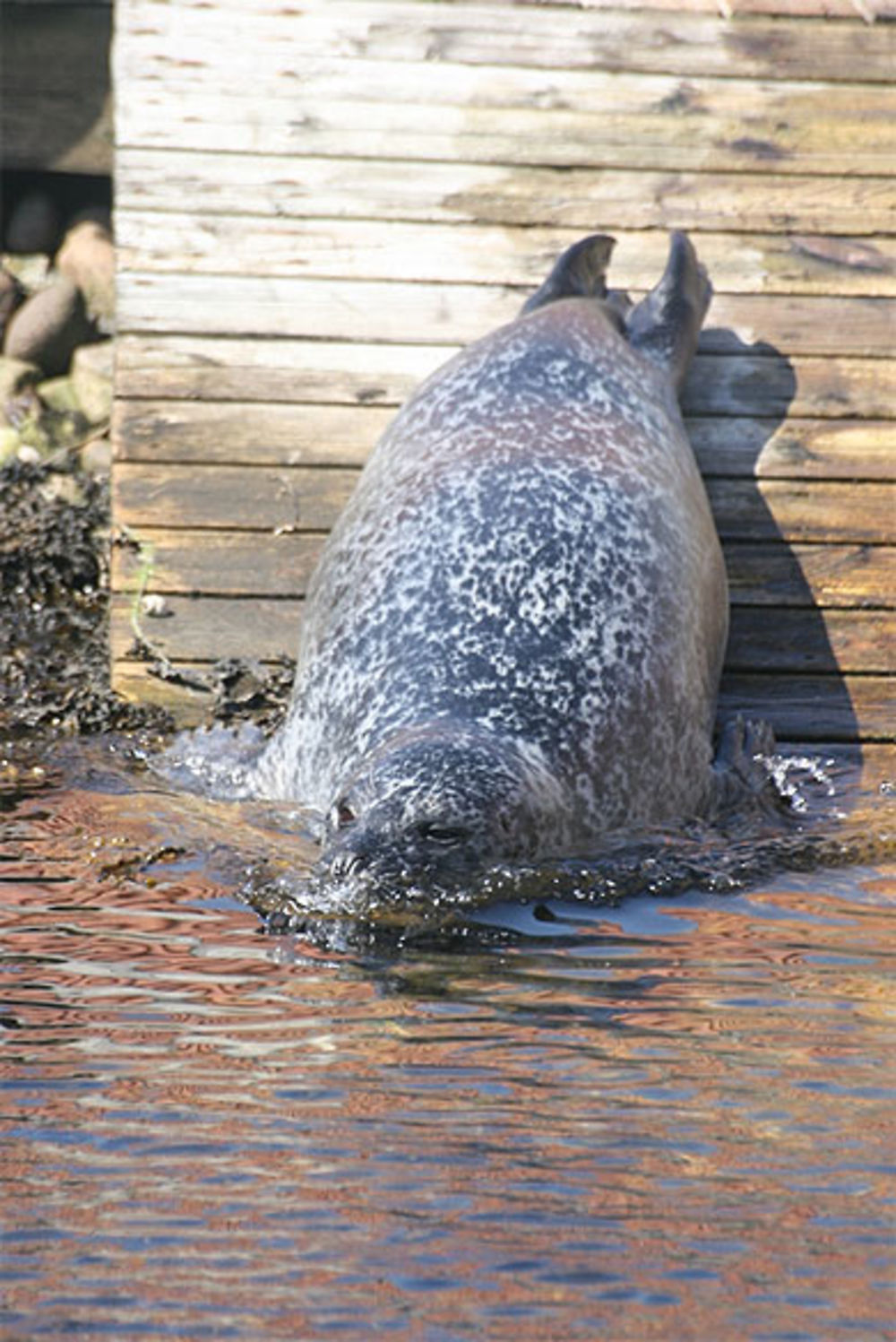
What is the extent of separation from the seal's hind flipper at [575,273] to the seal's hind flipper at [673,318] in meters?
0.17

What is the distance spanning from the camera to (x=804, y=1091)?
3.33 m

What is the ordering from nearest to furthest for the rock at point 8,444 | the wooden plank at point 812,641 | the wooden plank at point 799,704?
1. the wooden plank at point 799,704
2. the wooden plank at point 812,641
3. the rock at point 8,444

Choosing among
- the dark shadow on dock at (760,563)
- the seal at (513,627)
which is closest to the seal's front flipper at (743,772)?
the seal at (513,627)

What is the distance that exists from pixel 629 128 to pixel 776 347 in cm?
95

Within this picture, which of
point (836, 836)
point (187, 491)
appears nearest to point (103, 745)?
point (187, 491)

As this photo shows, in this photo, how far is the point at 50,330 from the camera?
862cm

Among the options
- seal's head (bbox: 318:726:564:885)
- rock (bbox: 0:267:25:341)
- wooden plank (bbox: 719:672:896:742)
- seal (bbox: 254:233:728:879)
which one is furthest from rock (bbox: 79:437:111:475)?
seal's head (bbox: 318:726:564:885)

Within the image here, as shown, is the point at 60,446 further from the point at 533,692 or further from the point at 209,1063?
the point at 209,1063

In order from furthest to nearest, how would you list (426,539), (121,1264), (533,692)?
(426,539) → (533,692) → (121,1264)

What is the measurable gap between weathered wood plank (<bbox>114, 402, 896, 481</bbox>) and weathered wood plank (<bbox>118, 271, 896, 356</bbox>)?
0.28 m

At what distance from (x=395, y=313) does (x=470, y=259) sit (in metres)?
0.32

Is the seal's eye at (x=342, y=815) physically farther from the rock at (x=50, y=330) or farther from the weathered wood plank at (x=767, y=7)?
the rock at (x=50, y=330)

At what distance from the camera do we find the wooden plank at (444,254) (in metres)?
6.82

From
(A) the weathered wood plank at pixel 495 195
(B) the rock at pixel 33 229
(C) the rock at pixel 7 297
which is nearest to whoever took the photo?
(A) the weathered wood plank at pixel 495 195
